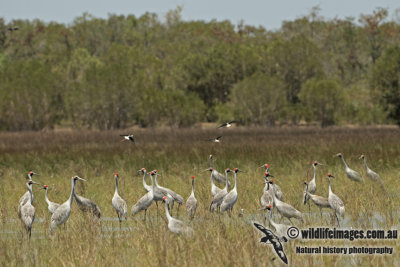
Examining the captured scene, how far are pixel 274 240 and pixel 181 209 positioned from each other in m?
5.21

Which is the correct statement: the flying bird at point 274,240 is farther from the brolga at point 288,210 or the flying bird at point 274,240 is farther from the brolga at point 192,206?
the brolga at point 192,206

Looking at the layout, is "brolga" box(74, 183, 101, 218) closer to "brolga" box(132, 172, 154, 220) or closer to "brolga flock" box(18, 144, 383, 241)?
"brolga flock" box(18, 144, 383, 241)

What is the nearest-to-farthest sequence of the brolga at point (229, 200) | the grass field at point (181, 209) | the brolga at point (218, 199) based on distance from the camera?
the grass field at point (181, 209), the brolga at point (229, 200), the brolga at point (218, 199)

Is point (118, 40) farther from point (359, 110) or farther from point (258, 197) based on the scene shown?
point (258, 197)

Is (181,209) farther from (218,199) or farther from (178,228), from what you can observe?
(178,228)

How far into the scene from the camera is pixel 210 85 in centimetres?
8388

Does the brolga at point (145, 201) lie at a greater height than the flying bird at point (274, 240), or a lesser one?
greater

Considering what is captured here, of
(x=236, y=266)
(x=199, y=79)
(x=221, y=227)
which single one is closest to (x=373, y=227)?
(x=221, y=227)

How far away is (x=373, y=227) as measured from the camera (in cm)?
1102

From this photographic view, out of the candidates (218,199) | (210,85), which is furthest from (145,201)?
(210,85)

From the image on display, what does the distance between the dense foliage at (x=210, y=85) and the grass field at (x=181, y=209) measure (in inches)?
1370

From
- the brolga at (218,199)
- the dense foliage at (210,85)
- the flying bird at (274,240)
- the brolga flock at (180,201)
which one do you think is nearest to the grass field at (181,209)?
the flying bird at (274,240)

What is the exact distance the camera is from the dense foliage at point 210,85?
223 ft

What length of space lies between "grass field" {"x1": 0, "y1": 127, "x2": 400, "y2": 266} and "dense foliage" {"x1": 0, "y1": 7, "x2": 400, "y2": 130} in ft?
114
